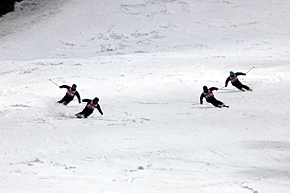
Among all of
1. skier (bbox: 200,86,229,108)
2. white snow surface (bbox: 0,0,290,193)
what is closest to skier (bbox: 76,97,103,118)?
white snow surface (bbox: 0,0,290,193)

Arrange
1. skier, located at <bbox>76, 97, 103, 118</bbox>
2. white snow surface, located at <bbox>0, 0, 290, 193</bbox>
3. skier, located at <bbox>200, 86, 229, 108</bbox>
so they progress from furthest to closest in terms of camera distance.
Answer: skier, located at <bbox>200, 86, 229, 108</bbox>
skier, located at <bbox>76, 97, 103, 118</bbox>
white snow surface, located at <bbox>0, 0, 290, 193</bbox>

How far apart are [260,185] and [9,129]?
22.0ft

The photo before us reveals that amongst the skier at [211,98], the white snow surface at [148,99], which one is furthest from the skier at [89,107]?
the skier at [211,98]

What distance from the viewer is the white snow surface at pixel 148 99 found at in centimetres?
787

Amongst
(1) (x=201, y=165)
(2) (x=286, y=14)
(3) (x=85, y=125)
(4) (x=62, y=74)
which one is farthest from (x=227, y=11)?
(1) (x=201, y=165)

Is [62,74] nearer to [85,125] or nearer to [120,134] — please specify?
[85,125]

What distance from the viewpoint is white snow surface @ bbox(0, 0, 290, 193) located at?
787 centimetres

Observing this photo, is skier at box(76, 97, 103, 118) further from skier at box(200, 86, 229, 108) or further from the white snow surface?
skier at box(200, 86, 229, 108)

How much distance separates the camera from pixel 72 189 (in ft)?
22.0

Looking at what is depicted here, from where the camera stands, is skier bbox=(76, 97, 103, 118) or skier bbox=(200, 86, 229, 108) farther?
skier bbox=(200, 86, 229, 108)

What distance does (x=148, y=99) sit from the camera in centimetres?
1655

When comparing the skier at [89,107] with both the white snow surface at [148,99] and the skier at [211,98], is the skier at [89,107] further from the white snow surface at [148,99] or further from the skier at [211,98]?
the skier at [211,98]

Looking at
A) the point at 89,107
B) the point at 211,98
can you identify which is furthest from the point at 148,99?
the point at 89,107

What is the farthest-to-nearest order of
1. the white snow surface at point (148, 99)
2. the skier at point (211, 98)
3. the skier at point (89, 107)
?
the skier at point (211, 98) < the skier at point (89, 107) < the white snow surface at point (148, 99)
